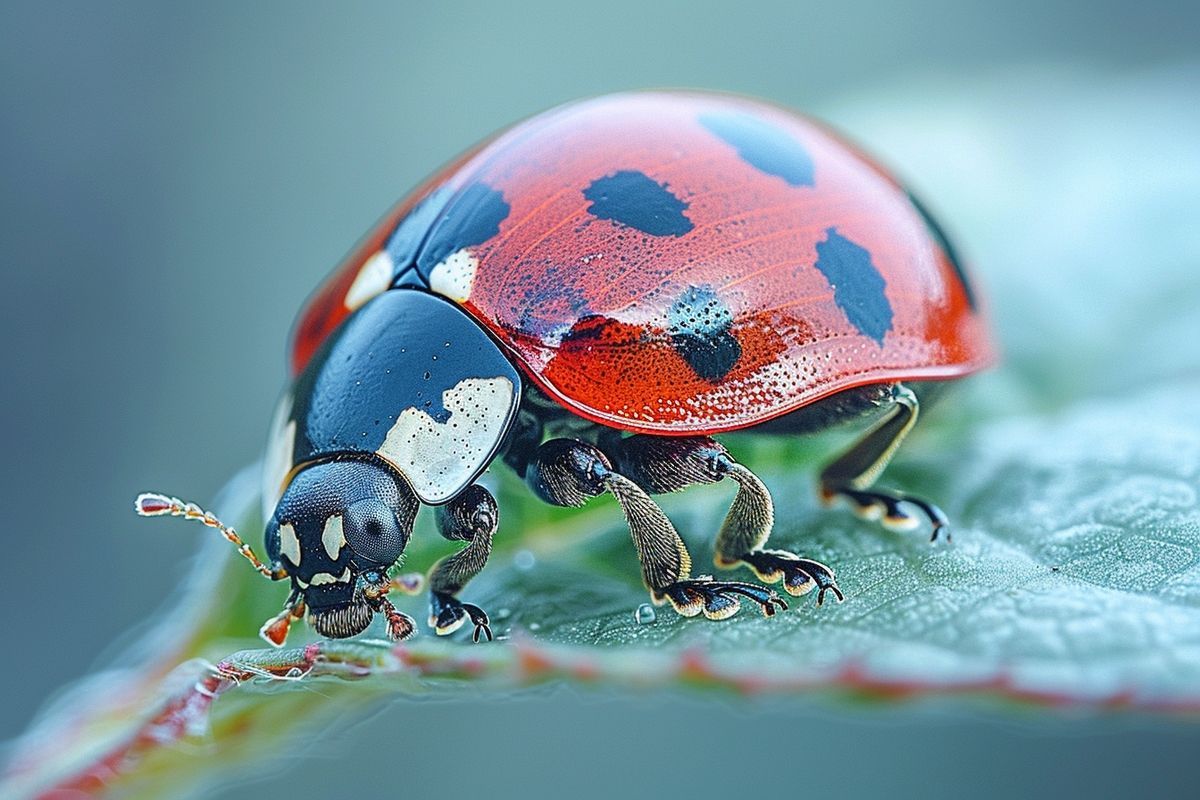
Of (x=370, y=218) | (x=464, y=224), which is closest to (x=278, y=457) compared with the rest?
(x=464, y=224)

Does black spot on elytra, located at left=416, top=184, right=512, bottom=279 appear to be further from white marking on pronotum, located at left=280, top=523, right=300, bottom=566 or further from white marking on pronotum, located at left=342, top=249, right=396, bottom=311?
white marking on pronotum, located at left=280, top=523, right=300, bottom=566

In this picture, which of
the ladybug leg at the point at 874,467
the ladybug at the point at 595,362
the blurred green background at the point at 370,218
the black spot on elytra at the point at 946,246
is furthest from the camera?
the blurred green background at the point at 370,218

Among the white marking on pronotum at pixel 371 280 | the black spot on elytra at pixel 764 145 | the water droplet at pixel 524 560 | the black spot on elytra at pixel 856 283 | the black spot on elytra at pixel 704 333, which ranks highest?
the black spot on elytra at pixel 764 145

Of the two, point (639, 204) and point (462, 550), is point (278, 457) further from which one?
point (639, 204)

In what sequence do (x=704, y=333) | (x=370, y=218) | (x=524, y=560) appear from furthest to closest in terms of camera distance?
(x=370, y=218), (x=524, y=560), (x=704, y=333)

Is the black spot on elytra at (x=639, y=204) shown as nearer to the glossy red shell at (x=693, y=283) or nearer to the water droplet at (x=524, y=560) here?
the glossy red shell at (x=693, y=283)

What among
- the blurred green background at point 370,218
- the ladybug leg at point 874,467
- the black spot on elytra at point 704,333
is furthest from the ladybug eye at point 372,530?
the ladybug leg at point 874,467

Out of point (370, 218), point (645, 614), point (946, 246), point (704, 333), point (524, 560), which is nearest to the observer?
point (645, 614)
